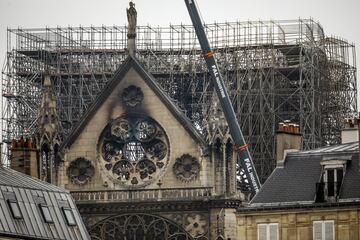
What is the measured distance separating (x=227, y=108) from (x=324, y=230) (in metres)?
38.3

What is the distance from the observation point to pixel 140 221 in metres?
114

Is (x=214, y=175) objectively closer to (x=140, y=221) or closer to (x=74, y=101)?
(x=140, y=221)

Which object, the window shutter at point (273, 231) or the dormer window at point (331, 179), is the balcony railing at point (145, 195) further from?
the window shutter at point (273, 231)

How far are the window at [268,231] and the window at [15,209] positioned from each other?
28.9 feet

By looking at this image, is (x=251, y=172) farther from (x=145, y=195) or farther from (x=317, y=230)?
(x=317, y=230)

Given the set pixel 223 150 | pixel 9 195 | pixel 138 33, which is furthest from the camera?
pixel 138 33

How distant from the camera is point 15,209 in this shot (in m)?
80.9

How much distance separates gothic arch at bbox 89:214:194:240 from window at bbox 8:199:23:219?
107 feet

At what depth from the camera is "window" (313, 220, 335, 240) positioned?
7681 cm

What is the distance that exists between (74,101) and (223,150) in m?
19.5

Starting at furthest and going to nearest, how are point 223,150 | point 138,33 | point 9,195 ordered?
point 138,33 → point 223,150 → point 9,195

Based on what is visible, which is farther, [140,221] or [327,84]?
[327,84]

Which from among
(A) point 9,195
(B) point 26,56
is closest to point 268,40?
(B) point 26,56

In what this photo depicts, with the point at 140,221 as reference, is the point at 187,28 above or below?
above
